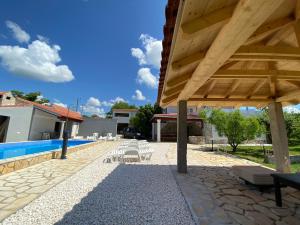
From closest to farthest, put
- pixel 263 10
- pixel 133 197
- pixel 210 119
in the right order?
pixel 263 10 < pixel 133 197 < pixel 210 119

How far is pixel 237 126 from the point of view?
44.3 feet

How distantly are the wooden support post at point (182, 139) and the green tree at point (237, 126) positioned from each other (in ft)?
28.1

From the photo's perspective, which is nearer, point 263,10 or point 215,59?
point 263,10

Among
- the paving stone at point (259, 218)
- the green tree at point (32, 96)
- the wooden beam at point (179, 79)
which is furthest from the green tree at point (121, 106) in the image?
the paving stone at point (259, 218)

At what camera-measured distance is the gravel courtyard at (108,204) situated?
2984 millimetres

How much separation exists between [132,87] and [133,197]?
2086 inches

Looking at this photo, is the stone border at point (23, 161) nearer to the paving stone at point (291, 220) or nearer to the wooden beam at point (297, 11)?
the paving stone at point (291, 220)

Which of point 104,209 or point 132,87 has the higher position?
point 132,87

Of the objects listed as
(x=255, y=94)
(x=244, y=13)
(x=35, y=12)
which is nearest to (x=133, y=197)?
(x=244, y=13)

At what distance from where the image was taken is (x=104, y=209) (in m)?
3.39

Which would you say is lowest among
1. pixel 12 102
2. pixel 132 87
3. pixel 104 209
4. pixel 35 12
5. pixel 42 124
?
pixel 104 209

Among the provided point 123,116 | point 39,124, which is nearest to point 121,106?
point 123,116

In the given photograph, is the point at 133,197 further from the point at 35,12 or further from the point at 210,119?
the point at 35,12

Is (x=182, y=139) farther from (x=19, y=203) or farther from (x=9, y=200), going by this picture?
(x=9, y=200)
